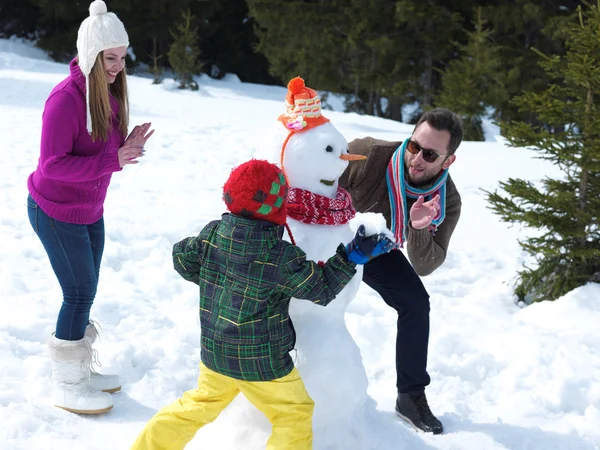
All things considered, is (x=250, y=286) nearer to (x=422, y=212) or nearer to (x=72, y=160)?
(x=72, y=160)

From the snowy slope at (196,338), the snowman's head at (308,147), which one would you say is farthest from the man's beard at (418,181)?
the snowy slope at (196,338)

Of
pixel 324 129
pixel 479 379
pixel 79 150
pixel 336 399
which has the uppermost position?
pixel 324 129

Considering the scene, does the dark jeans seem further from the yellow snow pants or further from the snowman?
the yellow snow pants

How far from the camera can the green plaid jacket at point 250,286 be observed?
8.17ft

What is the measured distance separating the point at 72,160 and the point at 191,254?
0.80m

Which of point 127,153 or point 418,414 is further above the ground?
point 127,153

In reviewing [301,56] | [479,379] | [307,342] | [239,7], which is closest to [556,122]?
[479,379]

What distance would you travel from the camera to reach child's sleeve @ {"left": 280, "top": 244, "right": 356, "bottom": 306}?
98.3 inches

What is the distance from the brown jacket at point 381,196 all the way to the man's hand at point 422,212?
0.18 m

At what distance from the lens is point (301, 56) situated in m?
18.0

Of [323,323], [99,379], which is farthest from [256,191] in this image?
[99,379]

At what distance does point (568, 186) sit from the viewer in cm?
513

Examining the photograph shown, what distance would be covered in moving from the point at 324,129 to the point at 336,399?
3.70 feet

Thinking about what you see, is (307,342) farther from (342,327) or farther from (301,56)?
(301,56)
